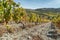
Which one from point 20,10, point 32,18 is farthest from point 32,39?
point 32,18

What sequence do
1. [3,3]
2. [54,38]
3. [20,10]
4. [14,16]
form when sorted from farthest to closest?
[20,10] → [14,16] → [3,3] → [54,38]

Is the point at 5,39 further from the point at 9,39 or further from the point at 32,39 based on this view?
the point at 32,39

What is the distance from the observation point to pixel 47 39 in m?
26.0

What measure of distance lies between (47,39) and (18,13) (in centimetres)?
5691

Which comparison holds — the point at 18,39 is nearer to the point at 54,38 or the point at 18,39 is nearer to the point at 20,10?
the point at 54,38

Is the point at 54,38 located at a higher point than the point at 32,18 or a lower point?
higher

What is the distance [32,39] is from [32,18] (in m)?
85.5

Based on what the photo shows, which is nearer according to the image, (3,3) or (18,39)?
(18,39)

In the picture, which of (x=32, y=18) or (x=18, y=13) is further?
(x=32, y=18)

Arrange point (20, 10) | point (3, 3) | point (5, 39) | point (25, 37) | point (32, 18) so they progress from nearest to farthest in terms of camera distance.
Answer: point (5, 39) < point (25, 37) < point (3, 3) < point (20, 10) < point (32, 18)

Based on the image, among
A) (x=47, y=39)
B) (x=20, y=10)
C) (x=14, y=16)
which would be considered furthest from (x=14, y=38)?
(x=20, y=10)

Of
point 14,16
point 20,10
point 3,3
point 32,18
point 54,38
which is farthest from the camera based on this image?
point 32,18

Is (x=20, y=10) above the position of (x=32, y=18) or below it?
above

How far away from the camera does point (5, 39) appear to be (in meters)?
23.1
